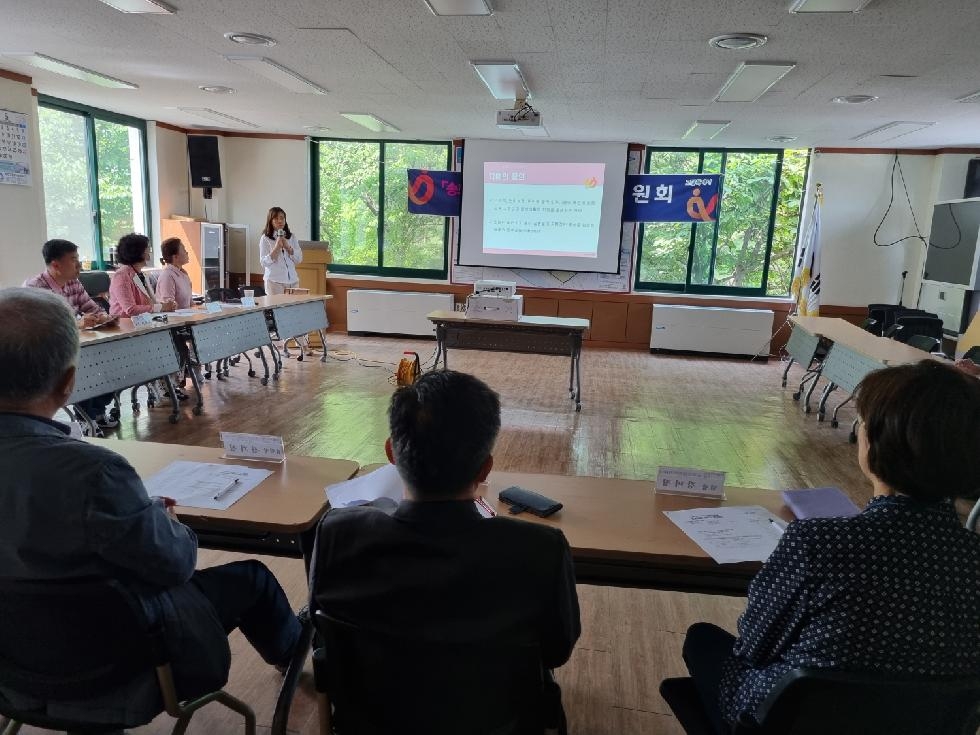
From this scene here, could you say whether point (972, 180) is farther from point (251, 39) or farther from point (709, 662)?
point (709, 662)

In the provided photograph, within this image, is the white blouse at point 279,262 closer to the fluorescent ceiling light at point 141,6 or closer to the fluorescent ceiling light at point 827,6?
the fluorescent ceiling light at point 141,6

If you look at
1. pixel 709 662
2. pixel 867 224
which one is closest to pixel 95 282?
pixel 709 662

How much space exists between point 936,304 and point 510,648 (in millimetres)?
8254

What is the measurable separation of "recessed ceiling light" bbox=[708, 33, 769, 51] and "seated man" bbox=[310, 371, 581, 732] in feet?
11.9

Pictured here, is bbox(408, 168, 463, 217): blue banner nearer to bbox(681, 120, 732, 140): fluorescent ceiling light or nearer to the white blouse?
the white blouse

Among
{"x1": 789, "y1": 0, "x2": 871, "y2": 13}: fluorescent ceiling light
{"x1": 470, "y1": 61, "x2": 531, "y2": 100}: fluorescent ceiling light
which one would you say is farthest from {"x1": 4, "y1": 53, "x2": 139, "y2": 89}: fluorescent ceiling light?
{"x1": 789, "y1": 0, "x2": 871, "y2": 13}: fluorescent ceiling light

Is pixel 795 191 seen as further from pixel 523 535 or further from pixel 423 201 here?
pixel 523 535

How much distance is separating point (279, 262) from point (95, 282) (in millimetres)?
1934

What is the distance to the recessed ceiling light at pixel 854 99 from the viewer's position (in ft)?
16.9

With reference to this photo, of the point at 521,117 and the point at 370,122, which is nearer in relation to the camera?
the point at 521,117

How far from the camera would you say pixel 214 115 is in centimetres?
756

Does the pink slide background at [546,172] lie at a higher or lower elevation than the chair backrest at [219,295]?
higher

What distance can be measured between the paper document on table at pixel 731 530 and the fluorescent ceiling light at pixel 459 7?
2.88 meters

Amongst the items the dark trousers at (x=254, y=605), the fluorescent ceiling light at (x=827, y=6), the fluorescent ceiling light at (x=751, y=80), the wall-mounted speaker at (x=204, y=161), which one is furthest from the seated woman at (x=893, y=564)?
the wall-mounted speaker at (x=204, y=161)
